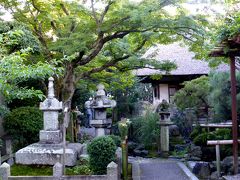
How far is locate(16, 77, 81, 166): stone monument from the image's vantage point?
29.8ft

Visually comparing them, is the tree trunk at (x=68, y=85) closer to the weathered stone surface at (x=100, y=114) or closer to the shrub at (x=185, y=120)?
the weathered stone surface at (x=100, y=114)

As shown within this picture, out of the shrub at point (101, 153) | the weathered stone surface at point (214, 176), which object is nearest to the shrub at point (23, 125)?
the shrub at point (101, 153)

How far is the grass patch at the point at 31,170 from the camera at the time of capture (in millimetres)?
8602

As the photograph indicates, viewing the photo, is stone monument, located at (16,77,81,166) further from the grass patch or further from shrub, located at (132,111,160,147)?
shrub, located at (132,111,160,147)

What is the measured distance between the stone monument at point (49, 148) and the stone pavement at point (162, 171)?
180cm

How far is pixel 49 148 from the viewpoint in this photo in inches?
364

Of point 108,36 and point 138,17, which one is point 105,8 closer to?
point 108,36

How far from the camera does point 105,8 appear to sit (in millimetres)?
10984

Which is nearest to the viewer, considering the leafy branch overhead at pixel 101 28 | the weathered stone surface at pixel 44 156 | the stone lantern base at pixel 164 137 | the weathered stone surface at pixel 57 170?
the weathered stone surface at pixel 57 170

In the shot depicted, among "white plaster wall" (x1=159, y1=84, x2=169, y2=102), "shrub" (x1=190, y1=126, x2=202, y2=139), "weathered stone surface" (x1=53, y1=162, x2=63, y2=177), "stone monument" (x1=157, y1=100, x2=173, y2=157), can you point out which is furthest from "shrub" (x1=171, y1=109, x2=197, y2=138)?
"weathered stone surface" (x1=53, y1=162, x2=63, y2=177)

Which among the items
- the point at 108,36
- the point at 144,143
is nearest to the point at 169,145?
the point at 144,143

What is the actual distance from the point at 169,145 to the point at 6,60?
10.4 metres

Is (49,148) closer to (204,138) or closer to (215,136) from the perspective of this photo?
(204,138)

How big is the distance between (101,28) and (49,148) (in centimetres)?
394
